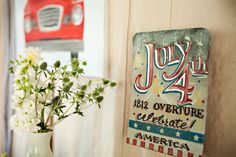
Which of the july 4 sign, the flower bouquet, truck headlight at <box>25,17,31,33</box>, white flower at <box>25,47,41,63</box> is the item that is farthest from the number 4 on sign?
truck headlight at <box>25,17,31,33</box>

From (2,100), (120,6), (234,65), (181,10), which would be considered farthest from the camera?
(2,100)

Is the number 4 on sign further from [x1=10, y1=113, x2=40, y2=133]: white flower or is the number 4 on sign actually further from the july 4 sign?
[x1=10, y1=113, x2=40, y2=133]: white flower

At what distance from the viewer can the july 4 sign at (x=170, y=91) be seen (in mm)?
757

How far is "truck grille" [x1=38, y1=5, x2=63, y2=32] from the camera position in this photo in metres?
1.30

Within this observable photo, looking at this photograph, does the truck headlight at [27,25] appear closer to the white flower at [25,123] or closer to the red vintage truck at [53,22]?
the red vintage truck at [53,22]

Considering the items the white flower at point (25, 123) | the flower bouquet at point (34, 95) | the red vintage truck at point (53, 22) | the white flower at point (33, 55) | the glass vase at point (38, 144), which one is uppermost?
the red vintage truck at point (53, 22)

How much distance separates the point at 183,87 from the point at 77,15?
71 centimetres

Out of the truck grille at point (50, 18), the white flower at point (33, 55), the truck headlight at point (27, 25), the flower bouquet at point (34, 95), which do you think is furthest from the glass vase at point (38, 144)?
the truck headlight at point (27, 25)

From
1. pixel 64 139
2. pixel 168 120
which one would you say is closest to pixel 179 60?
pixel 168 120

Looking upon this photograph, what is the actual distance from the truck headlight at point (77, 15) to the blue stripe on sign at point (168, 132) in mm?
616

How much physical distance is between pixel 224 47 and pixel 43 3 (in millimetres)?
1162

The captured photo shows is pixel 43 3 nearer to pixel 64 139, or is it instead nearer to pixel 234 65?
pixel 64 139

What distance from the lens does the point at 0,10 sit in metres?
1.72

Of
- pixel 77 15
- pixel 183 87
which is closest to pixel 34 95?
pixel 77 15
